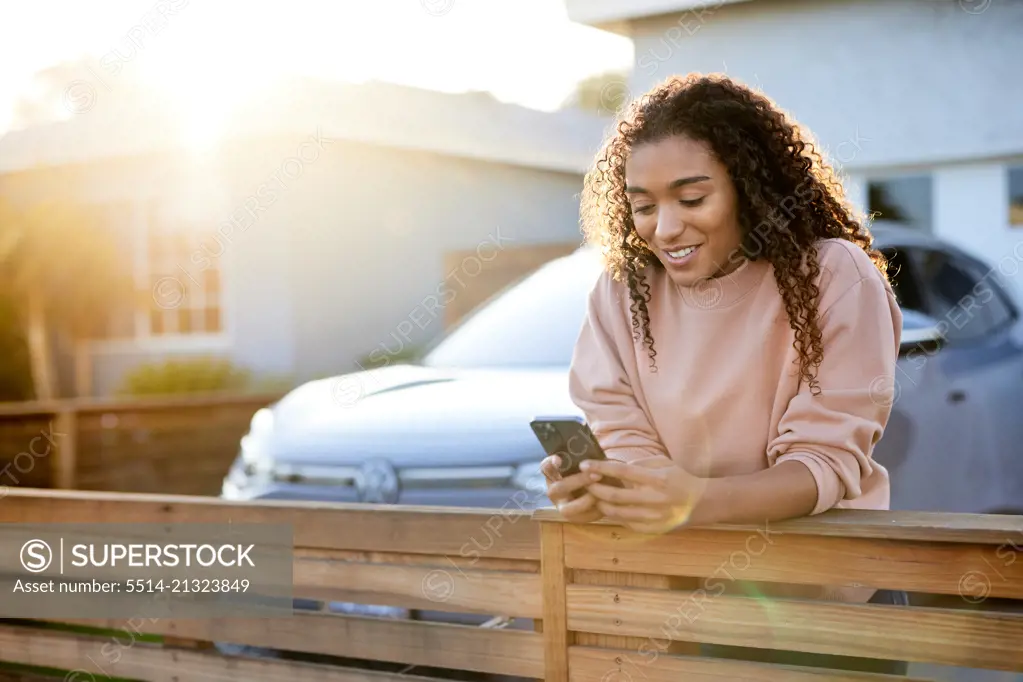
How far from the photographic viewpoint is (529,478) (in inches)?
153

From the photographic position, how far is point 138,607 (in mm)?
3375

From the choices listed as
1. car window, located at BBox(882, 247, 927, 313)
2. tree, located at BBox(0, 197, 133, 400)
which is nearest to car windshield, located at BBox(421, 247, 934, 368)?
car window, located at BBox(882, 247, 927, 313)

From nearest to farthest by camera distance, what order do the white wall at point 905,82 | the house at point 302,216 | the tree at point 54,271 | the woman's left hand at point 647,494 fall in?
the woman's left hand at point 647,494
the white wall at point 905,82
the house at point 302,216
the tree at point 54,271

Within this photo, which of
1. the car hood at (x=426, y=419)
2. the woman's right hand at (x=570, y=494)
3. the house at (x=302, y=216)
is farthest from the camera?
the house at (x=302, y=216)

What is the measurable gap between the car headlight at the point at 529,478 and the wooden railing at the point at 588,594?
2.99 feet

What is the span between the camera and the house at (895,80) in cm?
1006

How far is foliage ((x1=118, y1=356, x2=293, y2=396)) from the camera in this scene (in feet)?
41.8

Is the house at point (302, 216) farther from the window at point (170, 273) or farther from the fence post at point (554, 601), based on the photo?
the fence post at point (554, 601)

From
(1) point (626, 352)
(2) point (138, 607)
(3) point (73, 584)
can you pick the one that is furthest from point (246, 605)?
(1) point (626, 352)

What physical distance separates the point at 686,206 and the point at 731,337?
306mm

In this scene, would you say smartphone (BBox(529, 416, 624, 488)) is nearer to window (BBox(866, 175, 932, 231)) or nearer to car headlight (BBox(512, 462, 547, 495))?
car headlight (BBox(512, 462, 547, 495))

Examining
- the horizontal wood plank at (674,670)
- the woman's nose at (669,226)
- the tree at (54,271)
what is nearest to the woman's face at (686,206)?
the woman's nose at (669,226)

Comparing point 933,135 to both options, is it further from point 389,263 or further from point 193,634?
point 193,634

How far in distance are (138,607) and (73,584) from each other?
303 millimetres
